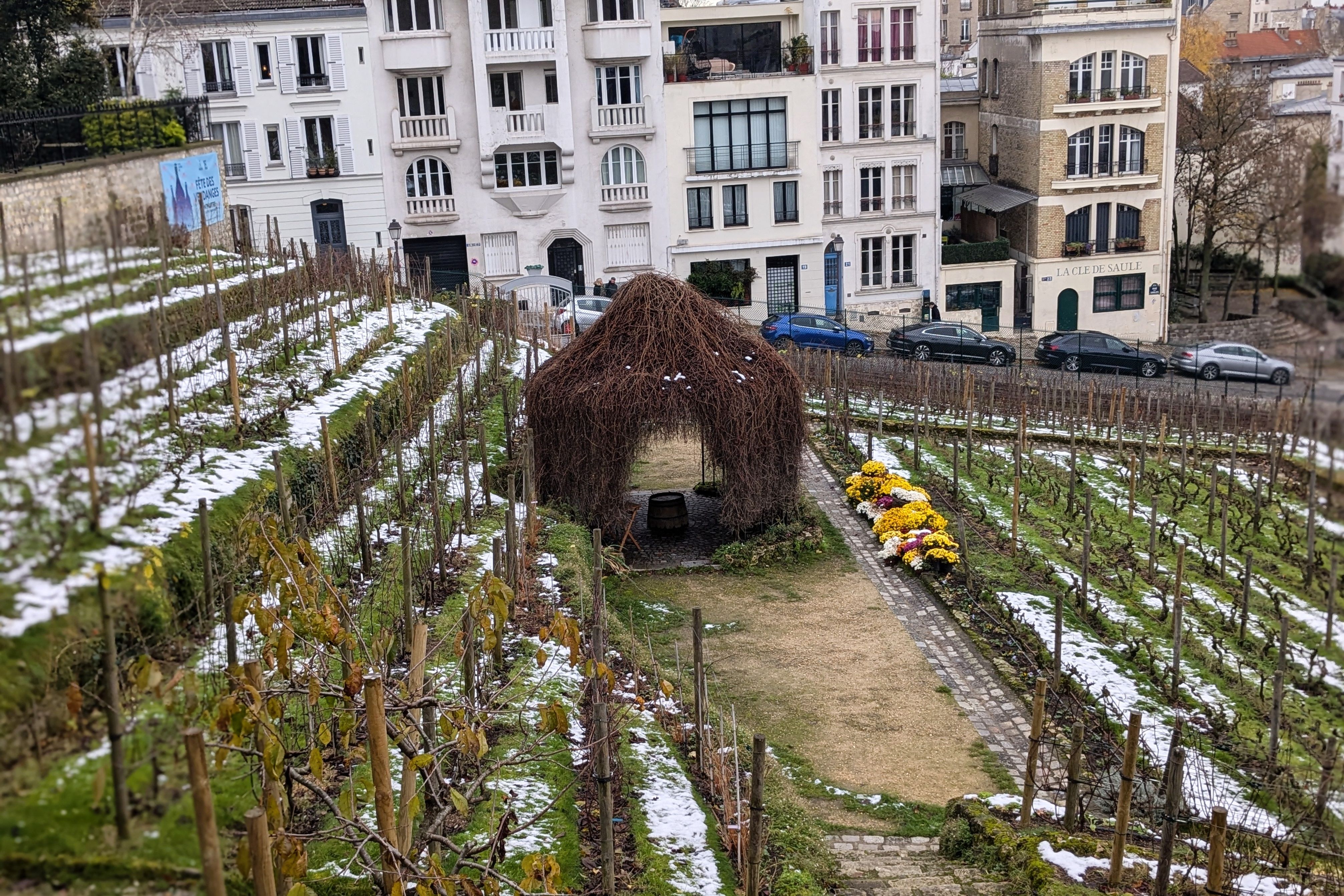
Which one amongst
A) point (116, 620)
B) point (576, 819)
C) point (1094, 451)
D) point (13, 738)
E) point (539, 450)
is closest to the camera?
point (13, 738)

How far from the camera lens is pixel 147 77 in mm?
36344

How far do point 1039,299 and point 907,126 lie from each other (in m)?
7.08

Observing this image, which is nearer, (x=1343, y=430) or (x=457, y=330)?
(x=1343, y=430)

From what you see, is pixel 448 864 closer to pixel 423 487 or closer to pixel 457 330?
pixel 423 487

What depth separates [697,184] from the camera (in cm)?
4116

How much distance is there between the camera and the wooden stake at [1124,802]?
9422mm

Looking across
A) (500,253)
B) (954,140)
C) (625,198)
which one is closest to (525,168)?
(500,253)

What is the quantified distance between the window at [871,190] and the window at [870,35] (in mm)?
3299

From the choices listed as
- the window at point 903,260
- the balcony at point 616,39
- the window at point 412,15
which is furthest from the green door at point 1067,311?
the window at point 412,15

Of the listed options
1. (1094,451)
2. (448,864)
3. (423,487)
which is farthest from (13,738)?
(1094,451)

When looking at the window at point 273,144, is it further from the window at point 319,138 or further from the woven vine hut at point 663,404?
the woven vine hut at point 663,404

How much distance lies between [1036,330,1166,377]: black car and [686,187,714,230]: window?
11.1 meters

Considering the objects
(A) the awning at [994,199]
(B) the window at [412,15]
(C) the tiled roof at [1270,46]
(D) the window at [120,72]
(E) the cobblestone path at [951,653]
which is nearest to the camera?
(E) the cobblestone path at [951,653]

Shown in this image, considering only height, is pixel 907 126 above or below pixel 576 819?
above
